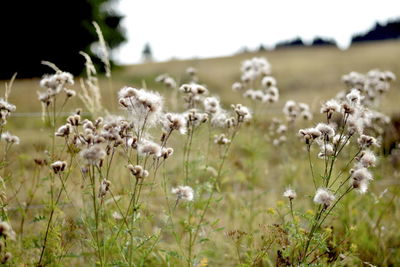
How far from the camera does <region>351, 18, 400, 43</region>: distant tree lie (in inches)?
2714

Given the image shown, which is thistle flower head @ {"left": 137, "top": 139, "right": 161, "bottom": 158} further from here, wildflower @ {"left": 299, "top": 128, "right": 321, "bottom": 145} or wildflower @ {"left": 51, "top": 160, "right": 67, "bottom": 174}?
wildflower @ {"left": 299, "top": 128, "right": 321, "bottom": 145}

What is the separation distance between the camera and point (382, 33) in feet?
236

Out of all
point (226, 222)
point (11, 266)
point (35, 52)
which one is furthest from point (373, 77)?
point (35, 52)

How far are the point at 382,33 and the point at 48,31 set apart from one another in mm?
68297

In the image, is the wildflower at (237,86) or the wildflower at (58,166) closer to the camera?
the wildflower at (58,166)

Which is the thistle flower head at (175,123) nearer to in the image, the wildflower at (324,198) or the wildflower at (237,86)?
the wildflower at (324,198)

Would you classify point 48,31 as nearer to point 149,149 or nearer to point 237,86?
point 237,86

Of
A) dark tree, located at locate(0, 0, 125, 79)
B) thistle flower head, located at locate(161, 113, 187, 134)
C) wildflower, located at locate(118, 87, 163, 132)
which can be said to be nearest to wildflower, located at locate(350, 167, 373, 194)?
thistle flower head, located at locate(161, 113, 187, 134)

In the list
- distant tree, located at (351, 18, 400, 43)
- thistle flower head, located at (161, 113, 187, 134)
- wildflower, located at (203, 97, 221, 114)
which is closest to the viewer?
thistle flower head, located at (161, 113, 187, 134)

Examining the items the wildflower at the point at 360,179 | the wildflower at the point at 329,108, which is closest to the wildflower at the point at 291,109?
the wildflower at the point at 329,108

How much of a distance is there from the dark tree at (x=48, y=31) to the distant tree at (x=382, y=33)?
64.2 m

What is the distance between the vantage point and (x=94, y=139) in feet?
7.52

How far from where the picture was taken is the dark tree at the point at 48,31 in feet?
66.1

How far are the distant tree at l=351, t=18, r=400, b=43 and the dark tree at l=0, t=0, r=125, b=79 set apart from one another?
64.2 metres
